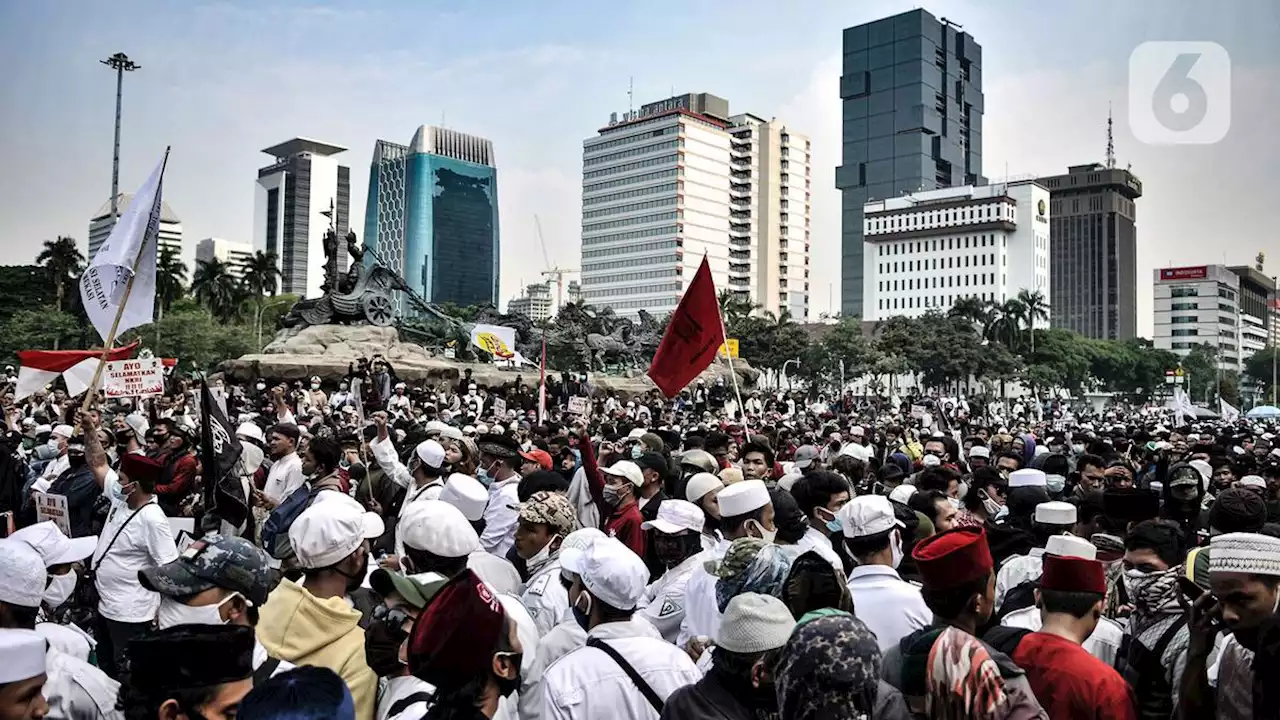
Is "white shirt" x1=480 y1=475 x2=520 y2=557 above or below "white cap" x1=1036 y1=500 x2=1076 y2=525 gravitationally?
below

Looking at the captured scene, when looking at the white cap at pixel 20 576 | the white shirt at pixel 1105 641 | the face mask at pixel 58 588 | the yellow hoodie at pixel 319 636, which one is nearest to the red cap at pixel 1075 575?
the white shirt at pixel 1105 641

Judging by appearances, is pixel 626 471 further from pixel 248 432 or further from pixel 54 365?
pixel 54 365

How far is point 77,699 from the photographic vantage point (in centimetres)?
344

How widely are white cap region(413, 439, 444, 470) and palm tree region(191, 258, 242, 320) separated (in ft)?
258

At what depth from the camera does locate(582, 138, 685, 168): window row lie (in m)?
141

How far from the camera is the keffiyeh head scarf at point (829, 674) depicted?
249 cm

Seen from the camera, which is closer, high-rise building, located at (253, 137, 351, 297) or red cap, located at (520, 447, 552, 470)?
red cap, located at (520, 447, 552, 470)

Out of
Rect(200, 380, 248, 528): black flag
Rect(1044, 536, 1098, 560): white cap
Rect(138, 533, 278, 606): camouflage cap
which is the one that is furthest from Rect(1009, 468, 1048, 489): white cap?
Rect(138, 533, 278, 606): camouflage cap

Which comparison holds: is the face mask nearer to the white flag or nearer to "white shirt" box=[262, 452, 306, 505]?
"white shirt" box=[262, 452, 306, 505]

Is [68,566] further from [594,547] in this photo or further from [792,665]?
[792,665]

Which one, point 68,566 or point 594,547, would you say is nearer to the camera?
point 594,547

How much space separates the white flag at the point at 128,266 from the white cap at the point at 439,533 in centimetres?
721

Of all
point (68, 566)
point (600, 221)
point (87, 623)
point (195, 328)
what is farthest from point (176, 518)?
point (600, 221)

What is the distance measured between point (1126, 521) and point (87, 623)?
21.4 feet
